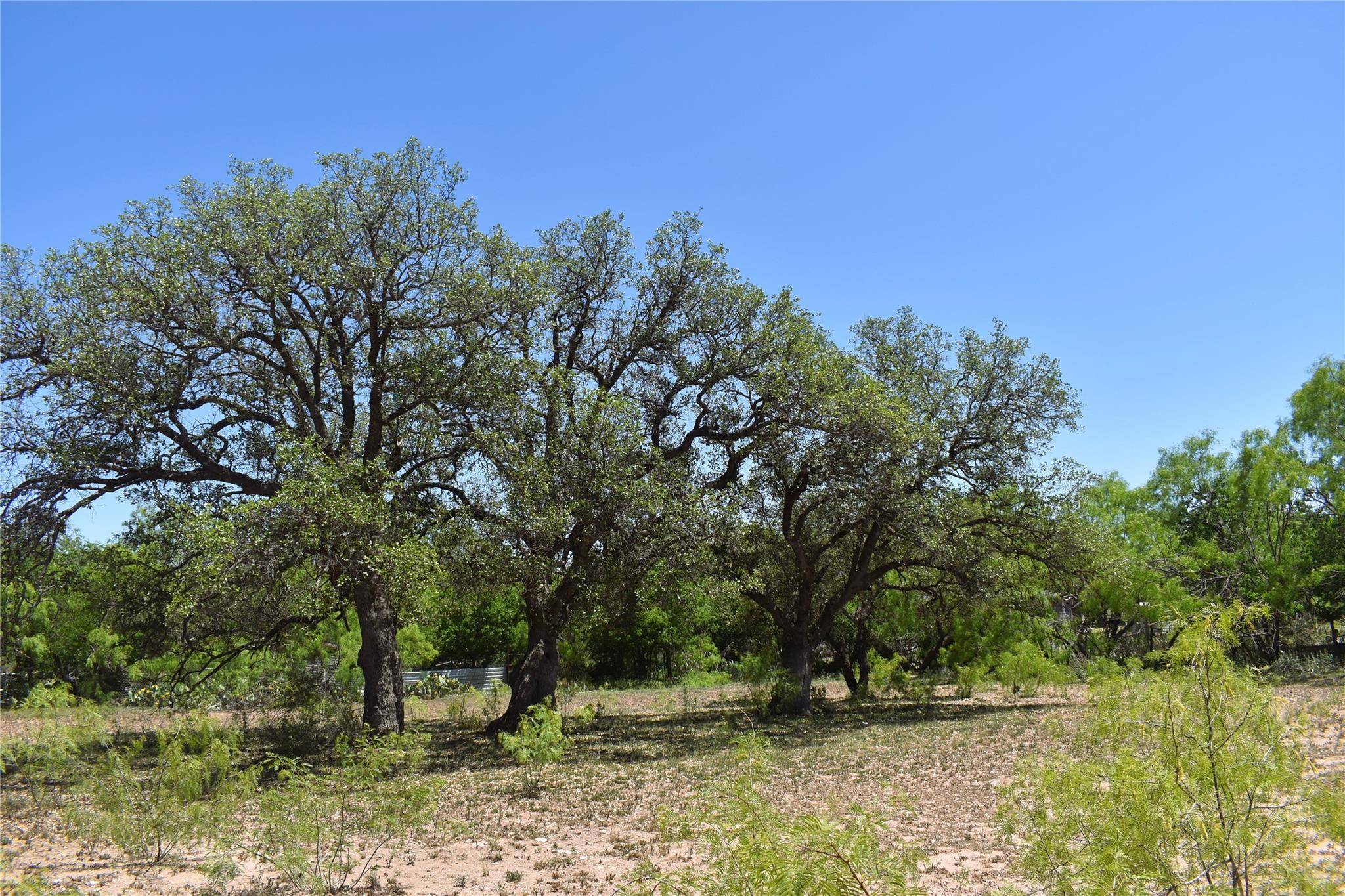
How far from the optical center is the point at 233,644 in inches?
667

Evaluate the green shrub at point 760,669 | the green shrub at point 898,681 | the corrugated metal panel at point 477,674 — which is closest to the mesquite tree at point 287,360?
the green shrub at point 760,669

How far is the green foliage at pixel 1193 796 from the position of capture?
12.1ft

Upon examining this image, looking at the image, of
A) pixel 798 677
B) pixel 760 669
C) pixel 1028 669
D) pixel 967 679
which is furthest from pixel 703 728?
pixel 967 679

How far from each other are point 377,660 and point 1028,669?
16.3m

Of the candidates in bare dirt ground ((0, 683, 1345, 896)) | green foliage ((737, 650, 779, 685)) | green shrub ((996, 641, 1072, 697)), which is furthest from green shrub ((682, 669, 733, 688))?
green shrub ((996, 641, 1072, 697))

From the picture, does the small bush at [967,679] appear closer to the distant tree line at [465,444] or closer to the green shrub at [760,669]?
the distant tree line at [465,444]

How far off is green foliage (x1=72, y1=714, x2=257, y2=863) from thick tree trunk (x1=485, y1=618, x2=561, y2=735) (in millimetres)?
8208

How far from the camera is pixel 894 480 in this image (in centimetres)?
1634

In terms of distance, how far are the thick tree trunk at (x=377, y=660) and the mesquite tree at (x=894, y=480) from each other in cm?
698

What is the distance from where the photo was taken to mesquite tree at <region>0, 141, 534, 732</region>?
12570 mm

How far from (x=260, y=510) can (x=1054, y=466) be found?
16.4 m

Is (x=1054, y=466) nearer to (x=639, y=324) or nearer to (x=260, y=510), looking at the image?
(x=639, y=324)

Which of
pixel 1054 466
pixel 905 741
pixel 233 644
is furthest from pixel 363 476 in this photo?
pixel 1054 466

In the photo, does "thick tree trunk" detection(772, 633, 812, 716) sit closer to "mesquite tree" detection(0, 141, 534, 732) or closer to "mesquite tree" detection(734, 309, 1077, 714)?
"mesquite tree" detection(734, 309, 1077, 714)
